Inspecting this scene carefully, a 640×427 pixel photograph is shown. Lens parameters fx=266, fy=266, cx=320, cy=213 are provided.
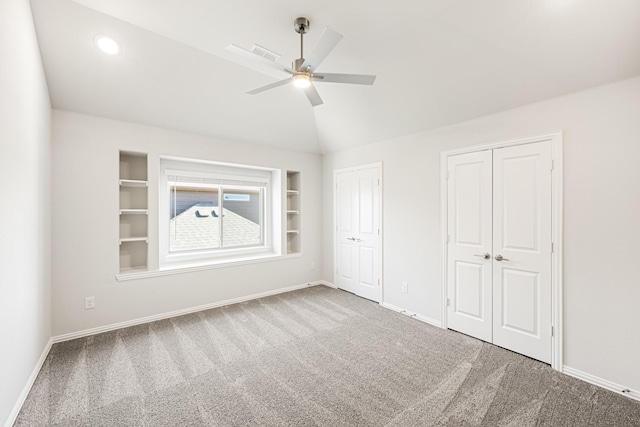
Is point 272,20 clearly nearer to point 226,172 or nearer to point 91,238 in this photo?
point 226,172

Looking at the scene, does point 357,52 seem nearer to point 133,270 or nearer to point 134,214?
point 134,214

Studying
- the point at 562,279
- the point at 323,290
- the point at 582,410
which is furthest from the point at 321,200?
the point at 582,410

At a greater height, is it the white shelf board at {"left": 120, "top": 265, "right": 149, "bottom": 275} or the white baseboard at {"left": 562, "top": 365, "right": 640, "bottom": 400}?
the white shelf board at {"left": 120, "top": 265, "right": 149, "bottom": 275}

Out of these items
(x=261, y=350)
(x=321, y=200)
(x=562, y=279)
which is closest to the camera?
(x=562, y=279)

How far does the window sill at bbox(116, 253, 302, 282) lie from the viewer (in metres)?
3.25

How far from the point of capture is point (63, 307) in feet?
9.33

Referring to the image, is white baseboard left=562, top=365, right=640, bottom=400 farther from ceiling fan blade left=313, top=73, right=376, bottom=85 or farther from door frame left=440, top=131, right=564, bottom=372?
ceiling fan blade left=313, top=73, right=376, bottom=85

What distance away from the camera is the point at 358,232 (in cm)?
437

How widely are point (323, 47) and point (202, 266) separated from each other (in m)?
3.21

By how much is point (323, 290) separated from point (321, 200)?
1.66 m

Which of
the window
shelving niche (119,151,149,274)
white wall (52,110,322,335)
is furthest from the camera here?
the window

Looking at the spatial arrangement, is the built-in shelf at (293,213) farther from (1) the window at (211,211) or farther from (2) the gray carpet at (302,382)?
(2) the gray carpet at (302,382)

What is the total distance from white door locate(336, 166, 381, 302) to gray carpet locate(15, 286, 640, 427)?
1074 millimetres

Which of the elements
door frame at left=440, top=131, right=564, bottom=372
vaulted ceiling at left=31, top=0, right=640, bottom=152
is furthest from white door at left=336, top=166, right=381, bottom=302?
door frame at left=440, top=131, right=564, bottom=372
